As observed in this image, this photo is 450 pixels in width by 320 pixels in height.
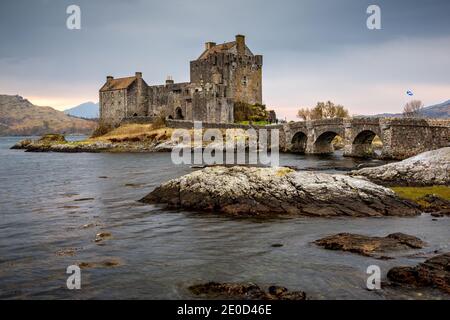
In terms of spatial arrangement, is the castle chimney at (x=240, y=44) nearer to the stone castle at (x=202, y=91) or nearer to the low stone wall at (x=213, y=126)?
the stone castle at (x=202, y=91)

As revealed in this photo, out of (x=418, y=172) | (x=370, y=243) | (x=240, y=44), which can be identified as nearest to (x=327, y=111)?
(x=240, y=44)

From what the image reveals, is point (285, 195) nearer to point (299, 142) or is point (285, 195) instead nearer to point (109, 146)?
point (299, 142)

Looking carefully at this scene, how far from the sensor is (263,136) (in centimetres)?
7375

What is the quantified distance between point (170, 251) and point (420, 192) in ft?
49.7

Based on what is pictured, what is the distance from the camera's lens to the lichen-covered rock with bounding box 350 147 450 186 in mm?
28703

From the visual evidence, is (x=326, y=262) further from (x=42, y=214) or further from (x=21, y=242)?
(x=42, y=214)

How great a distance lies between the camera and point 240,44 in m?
83.6

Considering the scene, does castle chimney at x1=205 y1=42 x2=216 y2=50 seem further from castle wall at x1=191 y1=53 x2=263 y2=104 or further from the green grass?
the green grass

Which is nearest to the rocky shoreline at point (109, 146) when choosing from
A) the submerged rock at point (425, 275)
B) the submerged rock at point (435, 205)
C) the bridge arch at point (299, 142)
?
the bridge arch at point (299, 142)

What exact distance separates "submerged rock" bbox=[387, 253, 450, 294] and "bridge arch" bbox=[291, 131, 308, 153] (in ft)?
187

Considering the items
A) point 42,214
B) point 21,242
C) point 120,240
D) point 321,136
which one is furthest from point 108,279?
point 321,136

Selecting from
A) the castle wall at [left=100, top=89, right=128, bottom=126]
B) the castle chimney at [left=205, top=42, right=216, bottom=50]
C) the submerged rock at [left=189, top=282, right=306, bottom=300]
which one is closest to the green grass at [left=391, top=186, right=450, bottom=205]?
the submerged rock at [left=189, top=282, right=306, bottom=300]
